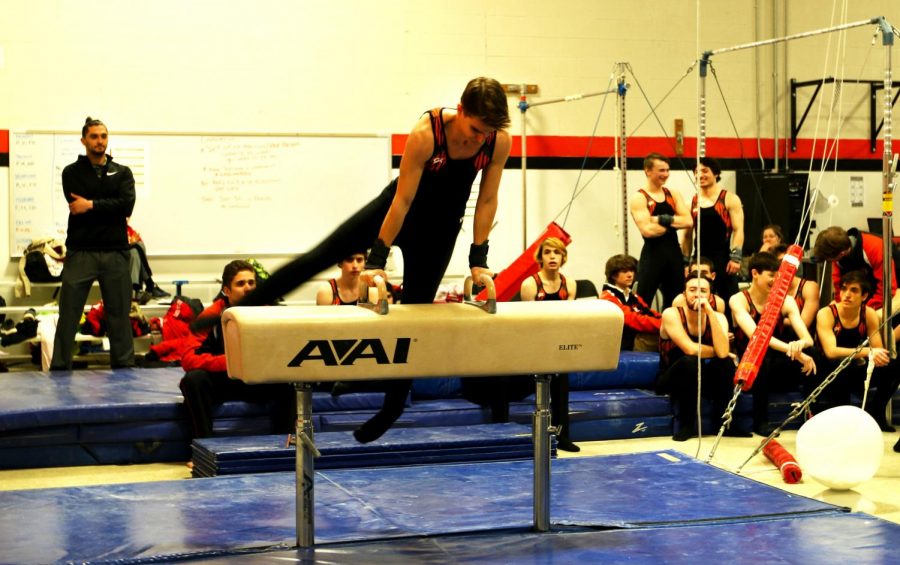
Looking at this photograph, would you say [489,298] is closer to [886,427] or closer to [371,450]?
[371,450]

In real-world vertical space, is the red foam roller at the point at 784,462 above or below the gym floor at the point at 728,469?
above

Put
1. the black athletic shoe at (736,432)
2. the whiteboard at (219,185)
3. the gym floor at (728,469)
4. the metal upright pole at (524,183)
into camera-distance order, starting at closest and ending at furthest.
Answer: the gym floor at (728,469) → the black athletic shoe at (736,432) → the whiteboard at (219,185) → the metal upright pole at (524,183)

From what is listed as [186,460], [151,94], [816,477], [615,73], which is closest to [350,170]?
[151,94]

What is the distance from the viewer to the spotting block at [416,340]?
3980 millimetres

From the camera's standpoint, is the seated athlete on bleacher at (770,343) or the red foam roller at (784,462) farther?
the seated athlete on bleacher at (770,343)

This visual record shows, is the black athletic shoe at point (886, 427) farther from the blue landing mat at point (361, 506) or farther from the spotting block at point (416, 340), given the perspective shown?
the spotting block at point (416, 340)

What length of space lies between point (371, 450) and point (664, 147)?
23.0 feet

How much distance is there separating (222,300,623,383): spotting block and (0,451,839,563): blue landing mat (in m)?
0.69

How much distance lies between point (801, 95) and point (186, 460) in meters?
8.64

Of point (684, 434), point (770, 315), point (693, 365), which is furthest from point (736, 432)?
point (770, 315)

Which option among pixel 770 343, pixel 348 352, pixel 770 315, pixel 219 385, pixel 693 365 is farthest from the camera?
pixel 770 343

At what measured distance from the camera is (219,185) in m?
10.3

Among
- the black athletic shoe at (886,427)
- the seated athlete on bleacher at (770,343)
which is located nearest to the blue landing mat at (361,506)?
the seated athlete on bleacher at (770,343)

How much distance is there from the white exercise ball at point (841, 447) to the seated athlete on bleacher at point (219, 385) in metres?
2.96
